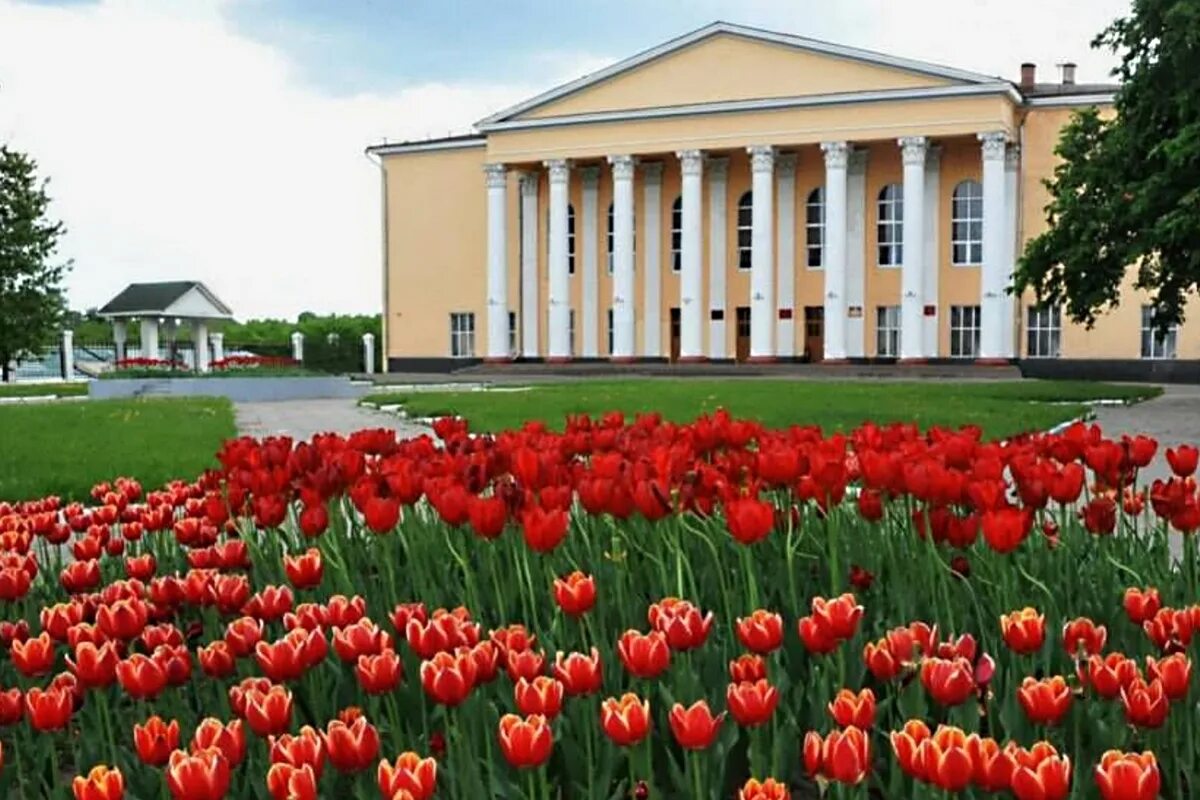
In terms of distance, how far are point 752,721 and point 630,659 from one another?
0.29m

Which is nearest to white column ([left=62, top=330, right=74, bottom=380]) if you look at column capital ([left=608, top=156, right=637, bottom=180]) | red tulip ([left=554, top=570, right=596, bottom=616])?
column capital ([left=608, top=156, right=637, bottom=180])

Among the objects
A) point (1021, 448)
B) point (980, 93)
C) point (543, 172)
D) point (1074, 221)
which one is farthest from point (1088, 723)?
point (543, 172)

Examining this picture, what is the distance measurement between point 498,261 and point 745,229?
10293mm

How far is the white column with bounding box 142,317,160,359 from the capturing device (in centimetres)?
4207

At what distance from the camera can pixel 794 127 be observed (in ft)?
147

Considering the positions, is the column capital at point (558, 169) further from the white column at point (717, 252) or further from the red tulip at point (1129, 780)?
the red tulip at point (1129, 780)

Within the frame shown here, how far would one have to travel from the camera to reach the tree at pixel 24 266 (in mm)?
37312

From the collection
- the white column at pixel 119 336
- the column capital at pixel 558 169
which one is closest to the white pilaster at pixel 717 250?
the column capital at pixel 558 169

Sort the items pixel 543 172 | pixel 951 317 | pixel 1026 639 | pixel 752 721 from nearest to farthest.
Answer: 1. pixel 752 721
2. pixel 1026 639
3. pixel 951 317
4. pixel 543 172

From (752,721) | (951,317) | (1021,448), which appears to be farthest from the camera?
(951,317)

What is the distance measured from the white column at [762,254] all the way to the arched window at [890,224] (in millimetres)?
4114

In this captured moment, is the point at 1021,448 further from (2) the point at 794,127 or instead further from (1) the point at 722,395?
(2) the point at 794,127

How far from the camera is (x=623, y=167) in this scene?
47.7 m

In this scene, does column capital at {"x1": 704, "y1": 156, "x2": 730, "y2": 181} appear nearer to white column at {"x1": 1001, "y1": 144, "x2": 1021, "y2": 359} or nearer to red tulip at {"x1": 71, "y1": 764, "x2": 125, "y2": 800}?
white column at {"x1": 1001, "y1": 144, "x2": 1021, "y2": 359}
